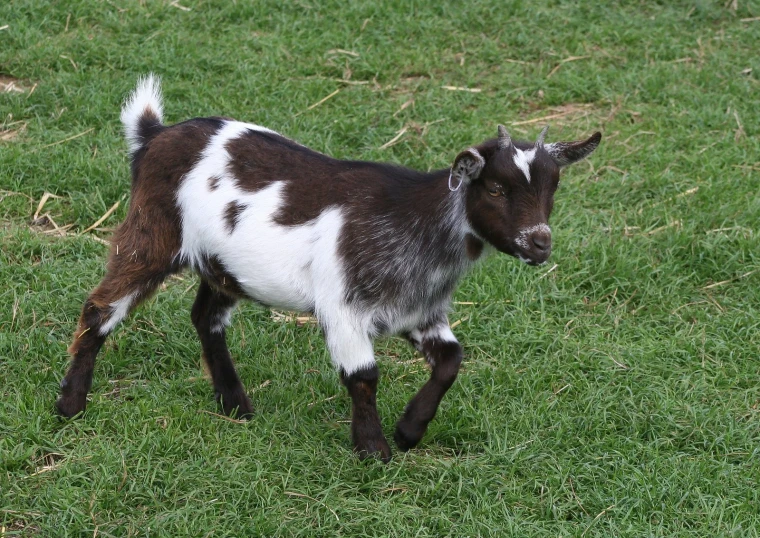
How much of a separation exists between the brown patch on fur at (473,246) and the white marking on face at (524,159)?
447mm

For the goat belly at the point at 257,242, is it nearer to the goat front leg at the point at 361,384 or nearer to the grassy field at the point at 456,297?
the goat front leg at the point at 361,384

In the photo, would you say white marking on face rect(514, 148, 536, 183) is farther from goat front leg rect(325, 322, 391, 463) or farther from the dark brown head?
goat front leg rect(325, 322, 391, 463)

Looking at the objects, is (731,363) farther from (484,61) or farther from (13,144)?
(13,144)

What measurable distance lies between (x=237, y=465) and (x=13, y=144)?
3656 millimetres

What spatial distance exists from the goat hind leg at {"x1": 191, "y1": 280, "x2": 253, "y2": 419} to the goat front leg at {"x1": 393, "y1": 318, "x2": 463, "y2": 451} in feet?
2.81

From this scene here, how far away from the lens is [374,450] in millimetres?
5145

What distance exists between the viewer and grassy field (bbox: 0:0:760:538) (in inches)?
194

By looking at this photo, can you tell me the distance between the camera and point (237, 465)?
16.5 feet

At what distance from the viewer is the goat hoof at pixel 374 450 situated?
5.14m

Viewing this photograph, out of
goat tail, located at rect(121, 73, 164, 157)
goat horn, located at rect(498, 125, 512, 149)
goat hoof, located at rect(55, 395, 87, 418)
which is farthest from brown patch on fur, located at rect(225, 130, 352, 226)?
goat hoof, located at rect(55, 395, 87, 418)

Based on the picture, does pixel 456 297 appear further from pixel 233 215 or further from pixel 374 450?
pixel 233 215

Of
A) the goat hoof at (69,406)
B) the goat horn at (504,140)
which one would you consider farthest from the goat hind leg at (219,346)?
the goat horn at (504,140)

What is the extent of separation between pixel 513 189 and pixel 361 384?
3.72 ft

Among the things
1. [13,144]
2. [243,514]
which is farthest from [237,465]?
[13,144]
